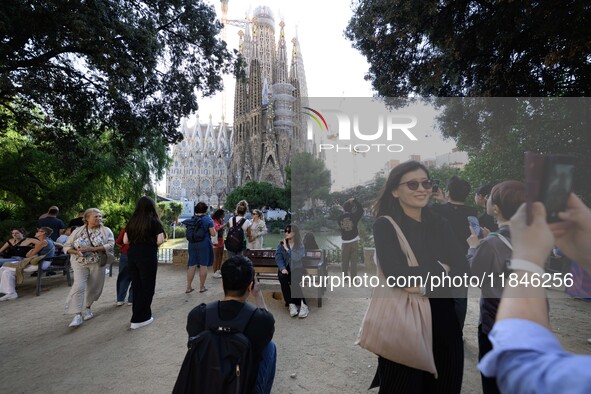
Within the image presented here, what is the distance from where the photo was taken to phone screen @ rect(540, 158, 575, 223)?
97cm

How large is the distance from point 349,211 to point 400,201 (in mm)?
627

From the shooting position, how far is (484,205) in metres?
2.20

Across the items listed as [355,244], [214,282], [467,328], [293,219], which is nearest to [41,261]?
[214,282]

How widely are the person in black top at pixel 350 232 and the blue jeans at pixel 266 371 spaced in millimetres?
1172

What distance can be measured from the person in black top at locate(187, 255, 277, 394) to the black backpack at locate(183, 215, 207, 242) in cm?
360

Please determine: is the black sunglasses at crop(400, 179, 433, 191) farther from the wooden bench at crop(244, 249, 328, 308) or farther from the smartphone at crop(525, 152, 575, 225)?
the wooden bench at crop(244, 249, 328, 308)

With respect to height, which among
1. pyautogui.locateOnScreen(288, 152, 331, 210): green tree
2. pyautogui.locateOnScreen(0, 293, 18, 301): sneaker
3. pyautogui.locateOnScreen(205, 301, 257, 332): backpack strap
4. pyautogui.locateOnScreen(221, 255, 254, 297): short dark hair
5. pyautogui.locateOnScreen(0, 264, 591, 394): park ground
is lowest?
pyautogui.locateOnScreen(0, 264, 591, 394): park ground

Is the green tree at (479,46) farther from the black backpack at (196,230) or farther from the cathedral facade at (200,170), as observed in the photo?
the cathedral facade at (200,170)

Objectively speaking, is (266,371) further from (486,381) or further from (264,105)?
(264,105)

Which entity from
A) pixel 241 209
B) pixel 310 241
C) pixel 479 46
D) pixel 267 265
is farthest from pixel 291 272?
pixel 479 46

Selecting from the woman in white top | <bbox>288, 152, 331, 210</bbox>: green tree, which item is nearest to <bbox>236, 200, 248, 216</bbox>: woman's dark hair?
the woman in white top

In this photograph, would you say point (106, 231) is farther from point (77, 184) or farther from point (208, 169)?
point (208, 169)

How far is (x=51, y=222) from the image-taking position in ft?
22.8

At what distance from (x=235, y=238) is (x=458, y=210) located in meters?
4.42
